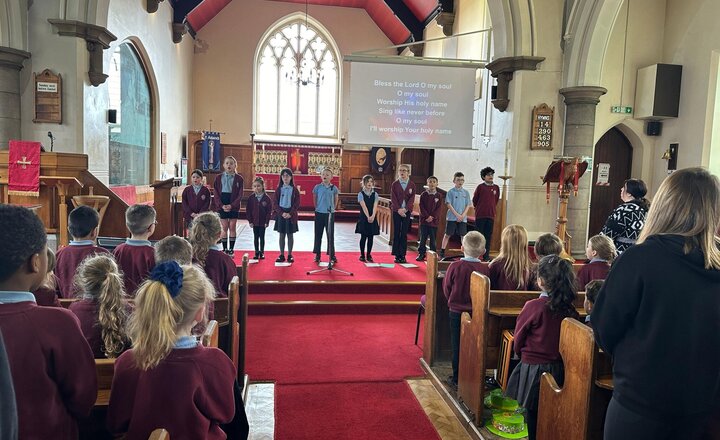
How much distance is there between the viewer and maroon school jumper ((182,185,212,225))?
21.3 feet

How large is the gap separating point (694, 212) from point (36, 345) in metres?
1.81

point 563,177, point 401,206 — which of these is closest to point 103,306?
point 563,177

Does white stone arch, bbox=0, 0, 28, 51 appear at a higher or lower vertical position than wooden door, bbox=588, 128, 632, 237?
higher

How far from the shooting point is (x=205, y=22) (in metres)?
14.1

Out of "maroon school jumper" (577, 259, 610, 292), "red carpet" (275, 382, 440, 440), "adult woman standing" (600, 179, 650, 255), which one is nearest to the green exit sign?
"adult woman standing" (600, 179, 650, 255)

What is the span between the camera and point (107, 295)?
73.1 inches

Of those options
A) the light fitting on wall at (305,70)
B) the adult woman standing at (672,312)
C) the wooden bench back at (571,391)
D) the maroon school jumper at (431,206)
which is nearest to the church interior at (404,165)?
the wooden bench back at (571,391)

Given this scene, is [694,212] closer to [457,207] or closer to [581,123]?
[457,207]

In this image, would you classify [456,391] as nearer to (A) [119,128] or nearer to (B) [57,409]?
(B) [57,409]

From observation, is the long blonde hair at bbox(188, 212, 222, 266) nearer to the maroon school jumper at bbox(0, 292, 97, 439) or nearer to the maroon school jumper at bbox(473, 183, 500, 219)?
the maroon school jumper at bbox(0, 292, 97, 439)

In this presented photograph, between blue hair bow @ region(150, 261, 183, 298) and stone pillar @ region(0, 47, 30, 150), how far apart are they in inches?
228

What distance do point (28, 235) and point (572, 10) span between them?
7464 mm

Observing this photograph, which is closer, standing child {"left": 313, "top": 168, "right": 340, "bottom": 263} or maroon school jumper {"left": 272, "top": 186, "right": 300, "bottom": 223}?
standing child {"left": 313, "top": 168, "right": 340, "bottom": 263}

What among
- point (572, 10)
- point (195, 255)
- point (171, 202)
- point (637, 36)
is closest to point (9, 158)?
point (171, 202)
